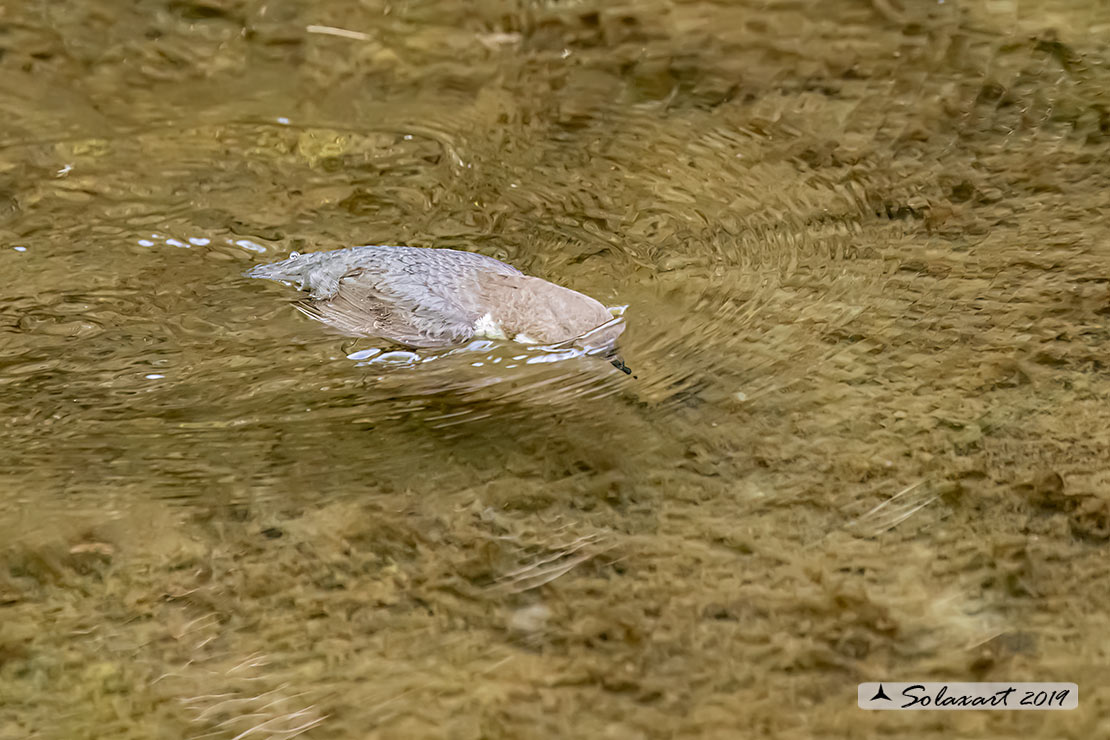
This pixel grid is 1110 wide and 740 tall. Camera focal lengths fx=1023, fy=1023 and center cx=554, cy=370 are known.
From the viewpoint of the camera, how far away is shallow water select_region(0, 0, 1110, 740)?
183cm

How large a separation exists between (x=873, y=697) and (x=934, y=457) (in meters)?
0.65

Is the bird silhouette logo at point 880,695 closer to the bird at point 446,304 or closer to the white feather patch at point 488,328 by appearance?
the bird at point 446,304

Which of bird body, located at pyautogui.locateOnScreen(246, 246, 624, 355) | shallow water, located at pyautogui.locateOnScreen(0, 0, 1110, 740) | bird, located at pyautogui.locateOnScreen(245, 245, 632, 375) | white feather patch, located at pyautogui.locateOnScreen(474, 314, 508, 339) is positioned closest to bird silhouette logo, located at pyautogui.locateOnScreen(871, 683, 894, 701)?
shallow water, located at pyautogui.locateOnScreen(0, 0, 1110, 740)

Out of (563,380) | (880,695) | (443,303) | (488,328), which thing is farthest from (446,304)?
(880,695)

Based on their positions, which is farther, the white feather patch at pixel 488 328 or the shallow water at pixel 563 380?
the white feather patch at pixel 488 328

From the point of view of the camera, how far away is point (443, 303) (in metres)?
2.71

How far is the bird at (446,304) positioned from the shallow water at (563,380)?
66mm

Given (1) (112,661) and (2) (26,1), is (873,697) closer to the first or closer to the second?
(1) (112,661)

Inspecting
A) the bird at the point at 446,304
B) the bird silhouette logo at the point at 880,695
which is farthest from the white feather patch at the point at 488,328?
the bird silhouette logo at the point at 880,695

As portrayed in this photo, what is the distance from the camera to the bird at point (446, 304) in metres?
2.64

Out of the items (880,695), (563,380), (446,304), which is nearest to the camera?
(880,695)

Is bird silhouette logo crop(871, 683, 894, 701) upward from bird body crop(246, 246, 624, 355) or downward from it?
downward

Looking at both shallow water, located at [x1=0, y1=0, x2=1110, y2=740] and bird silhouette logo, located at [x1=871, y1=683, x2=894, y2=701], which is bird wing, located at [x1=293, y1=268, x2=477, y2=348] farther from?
bird silhouette logo, located at [x1=871, y1=683, x2=894, y2=701]

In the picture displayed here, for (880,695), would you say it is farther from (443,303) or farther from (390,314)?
(390,314)
